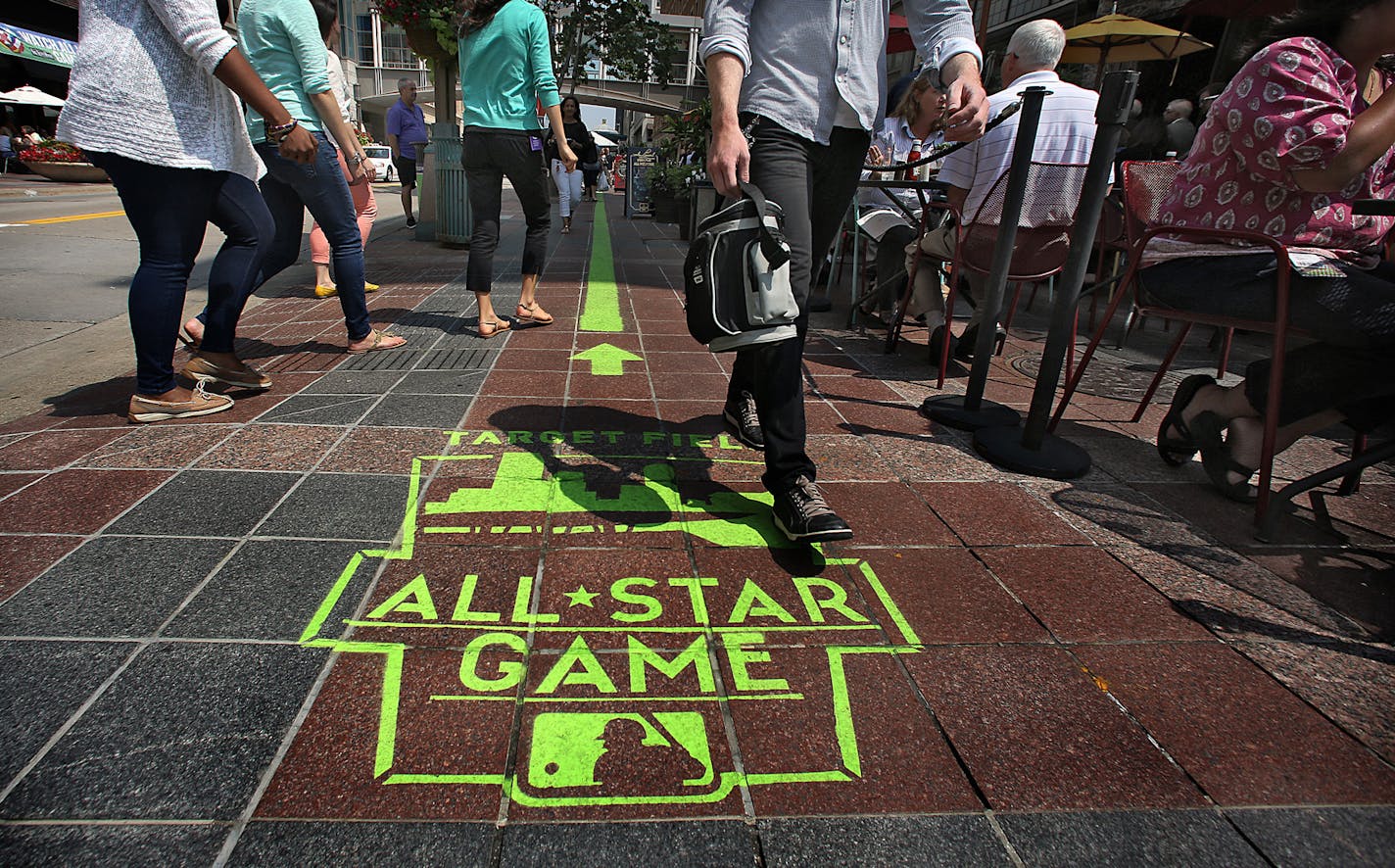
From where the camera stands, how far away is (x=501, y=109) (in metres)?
4.19

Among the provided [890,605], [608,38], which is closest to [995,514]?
[890,605]

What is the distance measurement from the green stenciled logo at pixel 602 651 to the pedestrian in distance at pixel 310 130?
2108 mm

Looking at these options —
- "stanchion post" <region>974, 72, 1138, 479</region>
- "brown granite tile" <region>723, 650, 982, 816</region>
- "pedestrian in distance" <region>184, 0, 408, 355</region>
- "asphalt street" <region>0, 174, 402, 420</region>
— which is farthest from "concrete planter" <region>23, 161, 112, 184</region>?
"brown granite tile" <region>723, 650, 982, 816</region>

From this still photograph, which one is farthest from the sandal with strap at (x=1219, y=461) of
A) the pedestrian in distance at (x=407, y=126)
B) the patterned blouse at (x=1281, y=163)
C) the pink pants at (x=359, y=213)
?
the pedestrian in distance at (x=407, y=126)

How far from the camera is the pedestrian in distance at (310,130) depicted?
352 cm

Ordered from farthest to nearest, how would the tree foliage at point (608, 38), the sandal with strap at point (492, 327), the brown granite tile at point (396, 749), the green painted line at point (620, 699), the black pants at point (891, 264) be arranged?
1. the tree foliage at point (608, 38)
2. the black pants at point (891, 264)
3. the sandal with strap at point (492, 327)
4. the green painted line at point (620, 699)
5. the brown granite tile at point (396, 749)

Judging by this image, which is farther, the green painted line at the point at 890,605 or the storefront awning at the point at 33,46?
the storefront awning at the point at 33,46

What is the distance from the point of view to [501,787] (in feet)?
4.31

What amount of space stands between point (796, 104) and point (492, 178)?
2749 mm

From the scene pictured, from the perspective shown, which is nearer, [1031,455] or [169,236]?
[169,236]

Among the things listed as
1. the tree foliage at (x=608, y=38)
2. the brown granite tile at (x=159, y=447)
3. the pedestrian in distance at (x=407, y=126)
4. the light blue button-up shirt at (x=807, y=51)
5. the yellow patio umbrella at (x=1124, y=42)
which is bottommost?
the brown granite tile at (x=159, y=447)

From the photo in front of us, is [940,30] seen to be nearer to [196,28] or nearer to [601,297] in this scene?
[196,28]

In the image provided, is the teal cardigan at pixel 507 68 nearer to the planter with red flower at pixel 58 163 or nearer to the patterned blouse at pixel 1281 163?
the patterned blouse at pixel 1281 163

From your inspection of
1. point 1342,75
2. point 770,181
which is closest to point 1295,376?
point 1342,75
